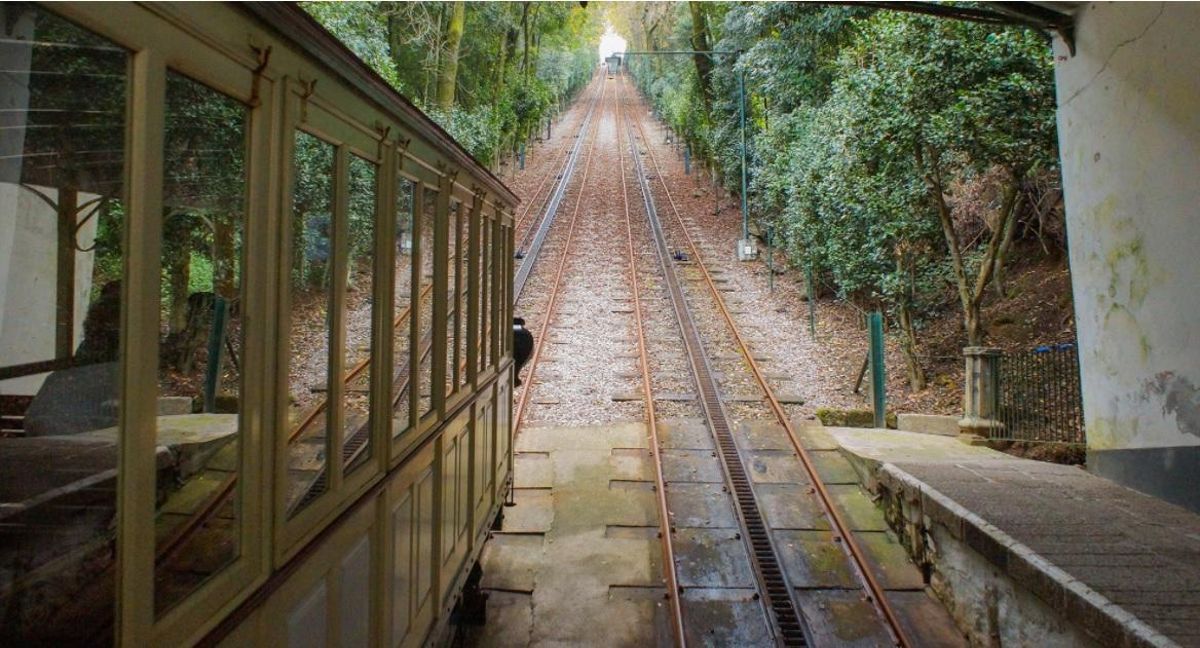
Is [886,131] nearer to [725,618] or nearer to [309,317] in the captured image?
[725,618]

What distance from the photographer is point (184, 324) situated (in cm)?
145

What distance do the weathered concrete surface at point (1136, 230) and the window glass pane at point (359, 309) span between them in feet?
16.7

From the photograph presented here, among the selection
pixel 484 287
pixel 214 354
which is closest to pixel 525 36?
pixel 484 287

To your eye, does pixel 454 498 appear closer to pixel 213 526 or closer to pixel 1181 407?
pixel 213 526

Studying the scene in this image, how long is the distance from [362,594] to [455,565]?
1.42 metres

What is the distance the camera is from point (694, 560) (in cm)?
538

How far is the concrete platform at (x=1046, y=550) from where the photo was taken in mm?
3248

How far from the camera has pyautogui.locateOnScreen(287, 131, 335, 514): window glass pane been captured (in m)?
1.85

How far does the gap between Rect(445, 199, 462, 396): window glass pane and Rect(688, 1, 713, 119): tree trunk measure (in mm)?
22169

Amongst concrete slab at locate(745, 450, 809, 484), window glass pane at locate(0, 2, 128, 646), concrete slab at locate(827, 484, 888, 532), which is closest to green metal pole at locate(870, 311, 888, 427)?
concrete slab at locate(745, 450, 809, 484)

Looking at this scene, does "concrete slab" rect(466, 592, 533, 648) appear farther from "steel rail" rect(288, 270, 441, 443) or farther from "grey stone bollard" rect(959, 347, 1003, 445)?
"grey stone bollard" rect(959, 347, 1003, 445)

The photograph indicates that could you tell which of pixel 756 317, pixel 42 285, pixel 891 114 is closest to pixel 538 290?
→ pixel 756 317

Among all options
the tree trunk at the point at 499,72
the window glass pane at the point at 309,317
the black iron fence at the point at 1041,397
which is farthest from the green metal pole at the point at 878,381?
the tree trunk at the point at 499,72

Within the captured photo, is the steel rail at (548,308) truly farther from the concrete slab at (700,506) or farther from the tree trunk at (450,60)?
the tree trunk at (450,60)
